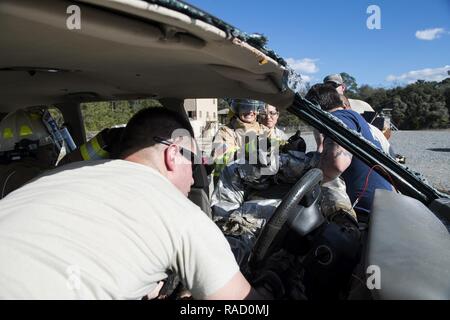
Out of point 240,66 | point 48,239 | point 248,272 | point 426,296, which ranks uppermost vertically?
point 240,66

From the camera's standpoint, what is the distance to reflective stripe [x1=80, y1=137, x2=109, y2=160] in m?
2.49

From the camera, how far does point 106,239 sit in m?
1.34

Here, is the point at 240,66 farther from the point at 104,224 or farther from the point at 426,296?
the point at 426,296

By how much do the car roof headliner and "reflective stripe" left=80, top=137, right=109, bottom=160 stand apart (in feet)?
1.39

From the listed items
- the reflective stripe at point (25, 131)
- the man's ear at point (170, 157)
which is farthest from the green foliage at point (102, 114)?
the man's ear at point (170, 157)

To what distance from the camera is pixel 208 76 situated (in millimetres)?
2268

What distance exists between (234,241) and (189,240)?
1.03 meters

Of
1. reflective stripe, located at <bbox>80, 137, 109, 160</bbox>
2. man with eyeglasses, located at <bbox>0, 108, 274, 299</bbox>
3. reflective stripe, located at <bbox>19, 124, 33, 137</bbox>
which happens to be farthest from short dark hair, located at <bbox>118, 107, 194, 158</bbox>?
reflective stripe, located at <bbox>19, 124, 33, 137</bbox>

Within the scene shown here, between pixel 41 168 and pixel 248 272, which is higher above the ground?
pixel 41 168

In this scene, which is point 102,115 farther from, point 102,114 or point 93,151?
point 93,151

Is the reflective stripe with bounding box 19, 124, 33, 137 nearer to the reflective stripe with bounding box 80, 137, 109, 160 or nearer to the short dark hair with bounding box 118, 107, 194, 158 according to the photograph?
the reflective stripe with bounding box 80, 137, 109, 160

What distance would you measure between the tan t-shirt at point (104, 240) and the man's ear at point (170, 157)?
260 mm

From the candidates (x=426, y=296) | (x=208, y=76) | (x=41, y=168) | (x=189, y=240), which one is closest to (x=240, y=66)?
(x=208, y=76)

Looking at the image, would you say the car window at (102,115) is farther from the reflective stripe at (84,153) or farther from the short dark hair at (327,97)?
the reflective stripe at (84,153)
